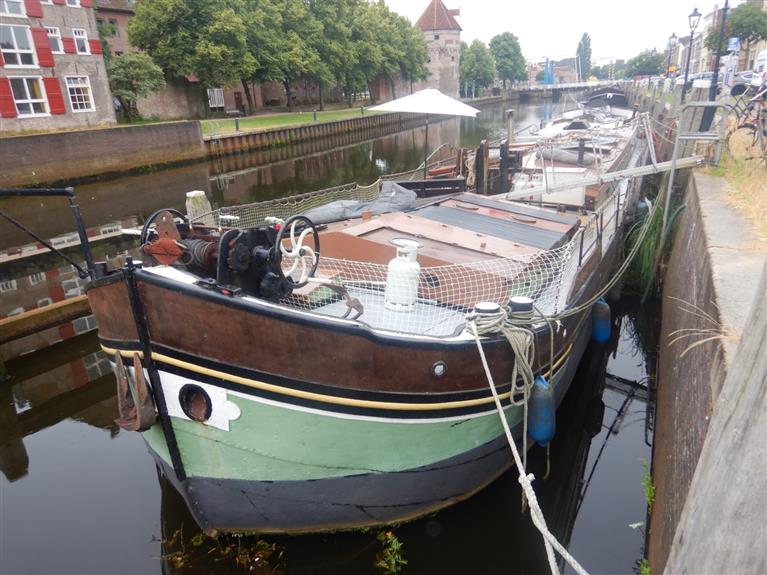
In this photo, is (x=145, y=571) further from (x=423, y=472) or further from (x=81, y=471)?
(x=423, y=472)

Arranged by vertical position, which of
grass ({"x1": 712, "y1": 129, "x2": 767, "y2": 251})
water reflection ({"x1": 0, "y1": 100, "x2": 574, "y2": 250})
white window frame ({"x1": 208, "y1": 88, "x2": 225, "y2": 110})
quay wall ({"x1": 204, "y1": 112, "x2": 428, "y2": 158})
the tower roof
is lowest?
water reflection ({"x1": 0, "y1": 100, "x2": 574, "y2": 250})

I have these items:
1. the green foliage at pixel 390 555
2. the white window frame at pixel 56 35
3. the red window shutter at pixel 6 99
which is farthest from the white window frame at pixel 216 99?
the green foliage at pixel 390 555

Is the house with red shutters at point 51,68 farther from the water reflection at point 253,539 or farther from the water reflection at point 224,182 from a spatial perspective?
the water reflection at point 253,539

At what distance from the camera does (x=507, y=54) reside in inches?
4045

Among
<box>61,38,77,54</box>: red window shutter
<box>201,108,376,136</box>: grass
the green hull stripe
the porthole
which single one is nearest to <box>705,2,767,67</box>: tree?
<box>201,108,376,136</box>: grass

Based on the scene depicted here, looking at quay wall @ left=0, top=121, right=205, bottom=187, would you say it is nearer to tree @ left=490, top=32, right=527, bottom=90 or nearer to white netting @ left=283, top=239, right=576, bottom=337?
white netting @ left=283, top=239, right=576, bottom=337

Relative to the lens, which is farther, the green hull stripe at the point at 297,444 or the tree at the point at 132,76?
the tree at the point at 132,76

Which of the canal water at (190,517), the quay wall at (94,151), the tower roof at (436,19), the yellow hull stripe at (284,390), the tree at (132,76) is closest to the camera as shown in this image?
the yellow hull stripe at (284,390)

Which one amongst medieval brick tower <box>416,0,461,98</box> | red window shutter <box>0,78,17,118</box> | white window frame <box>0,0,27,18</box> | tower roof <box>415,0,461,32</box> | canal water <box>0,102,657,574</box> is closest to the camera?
canal water <box>0,102,657,574</box>

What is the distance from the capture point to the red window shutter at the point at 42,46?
24.7 metres

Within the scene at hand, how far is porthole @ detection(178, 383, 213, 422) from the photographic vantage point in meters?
3.69

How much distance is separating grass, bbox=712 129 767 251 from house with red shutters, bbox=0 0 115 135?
27.3 metres

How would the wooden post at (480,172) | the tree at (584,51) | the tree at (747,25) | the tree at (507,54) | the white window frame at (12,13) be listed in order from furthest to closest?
the tree at (584,51) → the tree at (507,54) → the tree at (747,25) → the white window frame at (12,13) → the wooden post at (480,172)

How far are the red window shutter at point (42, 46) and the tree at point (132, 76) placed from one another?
5146 millimetres
